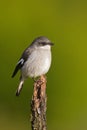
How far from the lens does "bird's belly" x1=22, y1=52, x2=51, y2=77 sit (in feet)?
35.6

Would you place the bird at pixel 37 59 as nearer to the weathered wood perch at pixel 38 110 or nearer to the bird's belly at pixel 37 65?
the bird's belly at pixel 37 65

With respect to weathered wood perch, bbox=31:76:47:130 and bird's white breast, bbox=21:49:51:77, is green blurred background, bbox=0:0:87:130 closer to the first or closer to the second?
bird's white breast, bbox=21:49:51:77

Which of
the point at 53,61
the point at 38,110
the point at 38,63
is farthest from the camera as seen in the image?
the point at 53,61

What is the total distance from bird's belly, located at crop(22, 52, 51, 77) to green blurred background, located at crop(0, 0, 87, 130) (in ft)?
16.9

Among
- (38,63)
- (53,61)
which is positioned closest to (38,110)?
(38,63)

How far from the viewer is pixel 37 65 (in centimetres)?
1095

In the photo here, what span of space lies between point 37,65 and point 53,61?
720cm

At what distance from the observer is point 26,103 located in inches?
708

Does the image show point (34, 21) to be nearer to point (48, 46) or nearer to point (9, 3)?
point (9, 3)

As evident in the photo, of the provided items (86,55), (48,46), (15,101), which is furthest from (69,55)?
(48,46)

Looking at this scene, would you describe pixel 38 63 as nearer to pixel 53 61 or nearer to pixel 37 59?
pixel 37 59

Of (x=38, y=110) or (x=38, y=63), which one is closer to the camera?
(x=38, y=110)

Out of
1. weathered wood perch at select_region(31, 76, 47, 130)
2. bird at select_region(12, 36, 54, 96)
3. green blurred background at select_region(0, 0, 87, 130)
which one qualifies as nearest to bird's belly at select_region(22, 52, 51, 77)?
bird at select_region(12, 36, 54, 96)

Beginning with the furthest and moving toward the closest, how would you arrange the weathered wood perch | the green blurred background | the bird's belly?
the green blurred background
the bird's belly
the weathered wood perch
